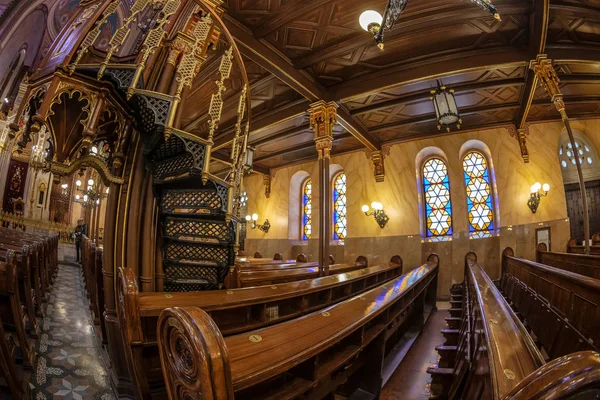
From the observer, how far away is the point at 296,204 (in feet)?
44.3

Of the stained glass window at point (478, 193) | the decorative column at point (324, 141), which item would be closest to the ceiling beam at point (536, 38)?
the stained glass window at point (478, 193)

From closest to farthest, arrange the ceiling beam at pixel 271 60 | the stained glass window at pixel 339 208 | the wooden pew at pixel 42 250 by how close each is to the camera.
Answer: the wooden pew at pixel 42 250, the ceiling beam at pixel 271 60, the stained glass window at pixel 339 208

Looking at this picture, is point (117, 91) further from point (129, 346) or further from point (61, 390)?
point (61, 390)

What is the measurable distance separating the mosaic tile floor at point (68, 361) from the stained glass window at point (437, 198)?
33.3 feet

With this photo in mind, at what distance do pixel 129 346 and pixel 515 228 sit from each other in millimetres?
10492

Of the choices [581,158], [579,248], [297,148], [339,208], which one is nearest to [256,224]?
[339,208]

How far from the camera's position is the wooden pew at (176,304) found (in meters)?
1.61

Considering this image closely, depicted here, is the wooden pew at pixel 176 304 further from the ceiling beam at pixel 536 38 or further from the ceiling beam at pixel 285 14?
the ceiling beam at pixel 536 38

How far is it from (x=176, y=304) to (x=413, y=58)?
280 inches

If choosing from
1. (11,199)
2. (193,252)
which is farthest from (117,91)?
(11,199)

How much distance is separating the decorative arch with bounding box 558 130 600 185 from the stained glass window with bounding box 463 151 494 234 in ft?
7.95

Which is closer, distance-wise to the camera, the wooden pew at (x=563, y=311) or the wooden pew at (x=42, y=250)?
the wooden pew at (x=563, y=311)

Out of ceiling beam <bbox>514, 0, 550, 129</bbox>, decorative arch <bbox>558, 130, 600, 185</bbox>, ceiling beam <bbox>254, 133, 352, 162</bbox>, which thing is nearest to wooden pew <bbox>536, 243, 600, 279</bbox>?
ceiling beam <bbox>514, 0, 550, 129</bbox>

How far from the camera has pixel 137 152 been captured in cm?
343
